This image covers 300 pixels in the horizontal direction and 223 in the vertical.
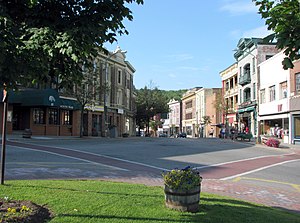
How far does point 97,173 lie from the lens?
38.3ft

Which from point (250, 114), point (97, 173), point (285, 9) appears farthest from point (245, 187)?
point (250, 114)

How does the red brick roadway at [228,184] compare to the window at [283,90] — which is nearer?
the red brick roadway at [228,184]

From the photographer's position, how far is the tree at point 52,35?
4172mm

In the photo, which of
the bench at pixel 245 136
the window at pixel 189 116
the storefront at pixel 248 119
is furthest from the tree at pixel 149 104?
the window at pixel 189 116

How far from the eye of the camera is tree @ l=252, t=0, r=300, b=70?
381 centimetres

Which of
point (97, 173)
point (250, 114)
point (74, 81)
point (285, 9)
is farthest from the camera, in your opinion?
point (250, 114)

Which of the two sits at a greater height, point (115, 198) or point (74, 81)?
point (74, 81)

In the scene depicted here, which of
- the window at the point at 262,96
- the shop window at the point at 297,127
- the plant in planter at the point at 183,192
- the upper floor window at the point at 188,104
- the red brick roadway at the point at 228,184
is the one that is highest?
the upper floor window at the point at 188,104

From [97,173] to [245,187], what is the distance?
4971 mm

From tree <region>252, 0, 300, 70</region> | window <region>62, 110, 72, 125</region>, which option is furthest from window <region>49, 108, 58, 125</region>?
tree <region>252, 0, 300, 70</region>

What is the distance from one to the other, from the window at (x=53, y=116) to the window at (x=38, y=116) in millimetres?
1093

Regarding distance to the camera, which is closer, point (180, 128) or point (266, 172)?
point (266, 172)

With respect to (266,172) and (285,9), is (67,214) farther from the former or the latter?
(266,172)

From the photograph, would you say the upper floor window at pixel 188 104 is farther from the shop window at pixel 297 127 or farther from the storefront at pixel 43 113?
the shop window at pixel 297 127
